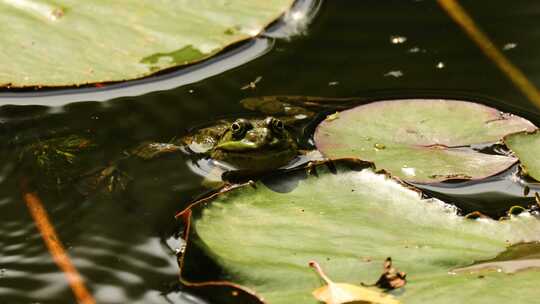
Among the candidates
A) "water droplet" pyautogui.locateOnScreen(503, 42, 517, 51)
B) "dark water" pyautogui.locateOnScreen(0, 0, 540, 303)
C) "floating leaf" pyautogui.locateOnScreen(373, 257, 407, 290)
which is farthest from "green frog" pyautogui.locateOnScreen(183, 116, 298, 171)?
"water droplet" pyautogui.locateOnScreen(503, 42, 517, 51)

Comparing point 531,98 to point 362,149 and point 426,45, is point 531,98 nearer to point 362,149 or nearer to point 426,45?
point 426,45

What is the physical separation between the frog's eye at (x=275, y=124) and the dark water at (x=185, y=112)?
310mm

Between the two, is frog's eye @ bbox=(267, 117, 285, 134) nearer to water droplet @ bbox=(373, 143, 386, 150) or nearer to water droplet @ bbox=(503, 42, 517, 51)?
water droplet @ bbox=(373, 143, 386, 150)

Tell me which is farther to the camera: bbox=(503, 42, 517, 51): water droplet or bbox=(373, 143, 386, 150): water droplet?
bbox=(503, 42, 517, 51): water droplet

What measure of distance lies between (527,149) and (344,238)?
86 cm

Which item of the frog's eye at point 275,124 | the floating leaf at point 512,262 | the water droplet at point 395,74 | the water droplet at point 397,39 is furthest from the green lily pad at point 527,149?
the water droplet at point 397,39

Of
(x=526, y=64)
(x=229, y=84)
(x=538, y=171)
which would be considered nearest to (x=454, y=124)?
(x=538, y=171)

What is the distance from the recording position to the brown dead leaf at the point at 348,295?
182 cm

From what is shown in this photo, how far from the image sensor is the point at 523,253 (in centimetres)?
198

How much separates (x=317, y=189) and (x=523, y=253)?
64 centimetres

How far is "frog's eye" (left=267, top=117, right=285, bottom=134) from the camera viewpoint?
2765 millimetres

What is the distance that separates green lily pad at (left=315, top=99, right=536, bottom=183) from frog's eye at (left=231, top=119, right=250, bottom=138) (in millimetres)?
288

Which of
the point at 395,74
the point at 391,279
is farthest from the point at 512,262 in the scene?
the point at 395,74

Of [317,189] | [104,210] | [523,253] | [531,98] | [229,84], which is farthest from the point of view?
[229,84]
